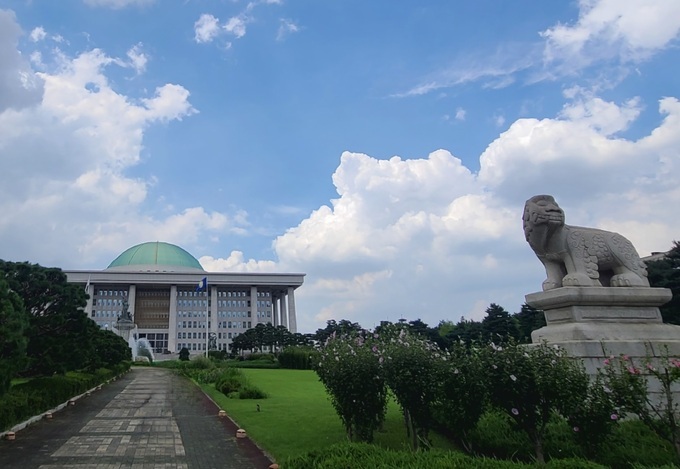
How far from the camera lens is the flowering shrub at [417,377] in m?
6.93

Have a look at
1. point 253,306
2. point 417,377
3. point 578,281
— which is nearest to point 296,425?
point 417,377

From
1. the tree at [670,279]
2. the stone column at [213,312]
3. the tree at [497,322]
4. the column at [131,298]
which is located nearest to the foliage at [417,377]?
the tree at [670,279]

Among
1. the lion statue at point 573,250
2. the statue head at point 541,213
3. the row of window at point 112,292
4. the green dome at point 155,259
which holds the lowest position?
the lion statue at point 573,250

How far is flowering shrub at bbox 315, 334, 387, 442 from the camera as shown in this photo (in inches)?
300

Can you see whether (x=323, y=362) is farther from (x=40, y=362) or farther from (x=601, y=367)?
(x=40, y=362)

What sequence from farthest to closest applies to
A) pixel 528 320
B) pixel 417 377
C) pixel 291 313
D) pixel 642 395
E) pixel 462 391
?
pixel 291 313 < pixel 528 320 < pixel 417 377 < pixel 462 391 < pixel 642 395

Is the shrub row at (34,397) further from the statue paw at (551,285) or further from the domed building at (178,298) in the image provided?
the domed building at (178,298)

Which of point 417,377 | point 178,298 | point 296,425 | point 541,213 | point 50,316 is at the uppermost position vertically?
point 178,298

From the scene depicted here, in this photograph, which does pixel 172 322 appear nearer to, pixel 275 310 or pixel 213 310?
pixel 213 310

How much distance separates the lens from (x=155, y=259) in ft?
271

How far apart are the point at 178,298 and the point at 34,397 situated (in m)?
71.4

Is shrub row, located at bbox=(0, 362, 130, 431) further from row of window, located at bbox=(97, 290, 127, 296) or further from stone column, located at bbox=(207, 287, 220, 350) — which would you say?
row of window, located at bbox=(97, 290, 127, 296)

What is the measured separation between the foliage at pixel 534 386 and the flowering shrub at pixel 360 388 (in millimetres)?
1881

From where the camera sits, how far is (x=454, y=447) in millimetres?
7605
